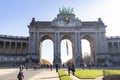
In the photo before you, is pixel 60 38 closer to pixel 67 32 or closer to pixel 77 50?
pixel 67 32

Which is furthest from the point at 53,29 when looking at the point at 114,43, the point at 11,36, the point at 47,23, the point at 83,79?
the point at 83,79

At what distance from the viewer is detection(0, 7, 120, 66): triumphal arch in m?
98.4

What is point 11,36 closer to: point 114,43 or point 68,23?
point 68,23

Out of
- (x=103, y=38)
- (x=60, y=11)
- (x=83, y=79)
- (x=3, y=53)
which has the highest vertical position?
(x=60, y=11)

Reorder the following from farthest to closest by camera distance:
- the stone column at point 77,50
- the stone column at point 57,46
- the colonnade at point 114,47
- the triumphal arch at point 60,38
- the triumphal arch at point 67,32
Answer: the colonnade at point 114,47 < the triumphal arch at point 67,32 < the triumphal arch at point 60,38 < the stone column at point 57,46 < the stone column at point 77,50

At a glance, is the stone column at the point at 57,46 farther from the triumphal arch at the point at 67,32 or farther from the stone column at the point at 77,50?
the stone column at the point at 77,50

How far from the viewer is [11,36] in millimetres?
103750

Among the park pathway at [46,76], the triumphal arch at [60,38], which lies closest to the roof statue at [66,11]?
the triumphal arch at [60,38]

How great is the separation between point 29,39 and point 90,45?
1403 inches

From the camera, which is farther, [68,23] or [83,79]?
[68,23]

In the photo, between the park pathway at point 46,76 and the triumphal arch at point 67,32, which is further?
the triumphal arch at point 67,32

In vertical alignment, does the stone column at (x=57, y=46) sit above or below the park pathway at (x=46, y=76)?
above

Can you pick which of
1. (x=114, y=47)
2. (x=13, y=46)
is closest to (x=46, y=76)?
(x=13, y=46)

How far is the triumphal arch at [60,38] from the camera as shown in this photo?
98.4 metres
